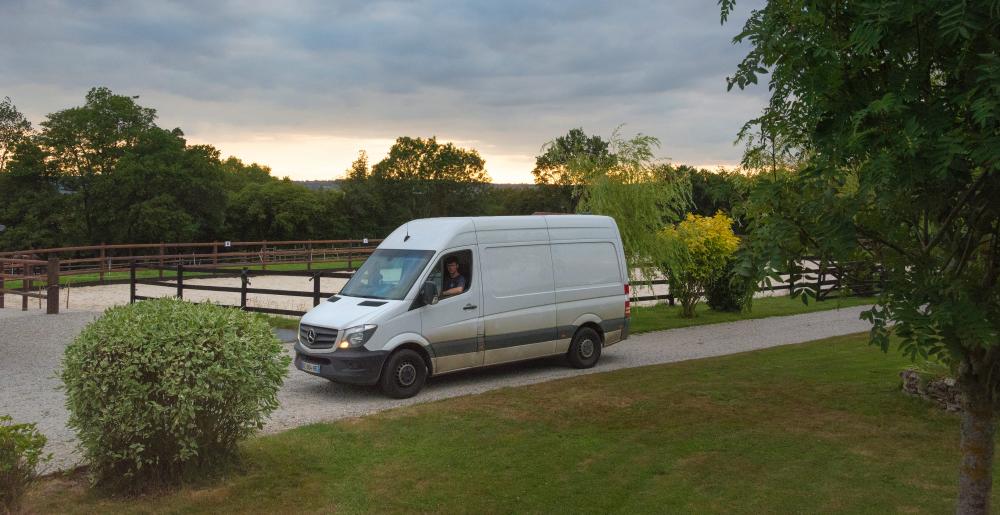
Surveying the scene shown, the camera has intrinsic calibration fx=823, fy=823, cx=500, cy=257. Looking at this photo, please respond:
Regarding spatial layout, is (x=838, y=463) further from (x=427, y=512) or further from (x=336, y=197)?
(x=336, y=197)

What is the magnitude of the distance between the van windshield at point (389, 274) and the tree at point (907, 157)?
247 inches

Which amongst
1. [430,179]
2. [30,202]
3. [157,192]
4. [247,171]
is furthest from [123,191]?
[247,171]

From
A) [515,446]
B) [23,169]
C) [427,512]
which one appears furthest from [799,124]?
[23,169]

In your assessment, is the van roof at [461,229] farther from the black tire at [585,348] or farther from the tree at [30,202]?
the tree at [30,202]

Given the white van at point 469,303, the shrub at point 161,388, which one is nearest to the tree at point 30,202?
the white van at point 469,303

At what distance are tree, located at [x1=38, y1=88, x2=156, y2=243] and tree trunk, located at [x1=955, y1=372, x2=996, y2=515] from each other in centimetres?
5387

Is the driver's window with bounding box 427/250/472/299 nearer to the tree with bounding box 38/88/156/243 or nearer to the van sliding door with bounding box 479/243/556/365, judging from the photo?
the van sliding door with bounding box 479/243/556/365

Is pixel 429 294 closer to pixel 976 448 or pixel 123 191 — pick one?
pixel 976 448

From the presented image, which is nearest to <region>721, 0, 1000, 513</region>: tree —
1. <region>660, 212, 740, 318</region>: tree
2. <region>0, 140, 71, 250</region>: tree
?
<region>660, 212, 740, 318</region>: tree

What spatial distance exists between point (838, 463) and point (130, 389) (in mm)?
5536

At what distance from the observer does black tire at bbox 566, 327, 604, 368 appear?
12.0 m

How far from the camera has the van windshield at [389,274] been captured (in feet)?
34.1

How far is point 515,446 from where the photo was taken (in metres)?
7.43

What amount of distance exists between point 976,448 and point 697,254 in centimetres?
1423
